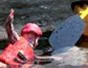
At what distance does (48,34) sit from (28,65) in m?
1.69

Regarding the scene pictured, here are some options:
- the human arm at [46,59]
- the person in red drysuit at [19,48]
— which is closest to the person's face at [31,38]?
the person in red drysuit at [19,48]

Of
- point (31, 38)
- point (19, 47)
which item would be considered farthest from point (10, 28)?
point (31, 38)

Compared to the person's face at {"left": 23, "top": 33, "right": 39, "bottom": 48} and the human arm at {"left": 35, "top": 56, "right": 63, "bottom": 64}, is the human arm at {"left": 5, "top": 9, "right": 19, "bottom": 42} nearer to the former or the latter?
the person's face at {"left": 23, "top": 33, "right": 39, "bottom": 48}

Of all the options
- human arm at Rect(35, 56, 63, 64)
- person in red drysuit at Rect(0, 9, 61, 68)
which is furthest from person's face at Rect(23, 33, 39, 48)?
human arm at Rect(35, 56, 63, 64)

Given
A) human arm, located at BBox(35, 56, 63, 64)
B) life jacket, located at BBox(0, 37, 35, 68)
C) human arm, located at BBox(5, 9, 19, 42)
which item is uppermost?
human arm, located at BBox(5, 9, 19, 42)

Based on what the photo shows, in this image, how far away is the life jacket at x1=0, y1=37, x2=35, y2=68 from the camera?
4836mm

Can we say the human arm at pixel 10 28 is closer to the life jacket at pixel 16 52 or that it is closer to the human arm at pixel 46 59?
the life jacket at pixel 16 52

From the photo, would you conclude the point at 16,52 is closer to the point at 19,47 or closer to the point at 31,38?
the point at 19,47

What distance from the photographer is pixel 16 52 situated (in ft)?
16.2

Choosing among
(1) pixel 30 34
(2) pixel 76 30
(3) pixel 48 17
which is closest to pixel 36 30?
(1) pixel 30 34

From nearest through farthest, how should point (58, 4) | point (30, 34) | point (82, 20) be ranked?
1. point (30, 34)
2. point (82, 20)
3. point (58, 4)

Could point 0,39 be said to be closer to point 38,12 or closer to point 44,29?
point 44,29

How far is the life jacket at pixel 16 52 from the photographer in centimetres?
484

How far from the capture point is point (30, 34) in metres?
5.19
